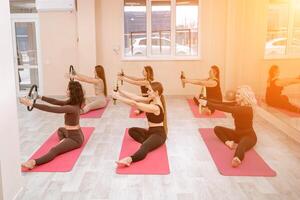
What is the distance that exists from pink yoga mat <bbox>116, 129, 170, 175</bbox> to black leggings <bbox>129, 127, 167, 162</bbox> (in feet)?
0.24

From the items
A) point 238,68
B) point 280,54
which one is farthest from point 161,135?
point 238,68

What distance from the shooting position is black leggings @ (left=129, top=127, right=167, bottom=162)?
14.9ft

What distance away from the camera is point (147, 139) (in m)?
4.85

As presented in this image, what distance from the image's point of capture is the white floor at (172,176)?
3.69 metres

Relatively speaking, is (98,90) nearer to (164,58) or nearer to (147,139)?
(164,58)

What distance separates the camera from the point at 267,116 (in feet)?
22.5

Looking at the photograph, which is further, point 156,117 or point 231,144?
point 231,144

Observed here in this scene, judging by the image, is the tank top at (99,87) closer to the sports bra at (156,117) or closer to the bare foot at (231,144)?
the sports bra at (156,117)

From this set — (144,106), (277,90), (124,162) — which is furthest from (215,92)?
(124,162)

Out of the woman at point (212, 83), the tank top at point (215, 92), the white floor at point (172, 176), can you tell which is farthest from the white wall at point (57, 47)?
the tank top at point (215, 92)

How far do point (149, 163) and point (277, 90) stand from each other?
3.05 m

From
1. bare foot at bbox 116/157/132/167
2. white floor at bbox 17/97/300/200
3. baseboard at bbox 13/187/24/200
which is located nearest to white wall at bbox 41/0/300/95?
white floor at bbox 17/97/300/200

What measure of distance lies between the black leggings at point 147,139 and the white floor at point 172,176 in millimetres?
239

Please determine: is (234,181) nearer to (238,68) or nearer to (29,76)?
(238,68)
